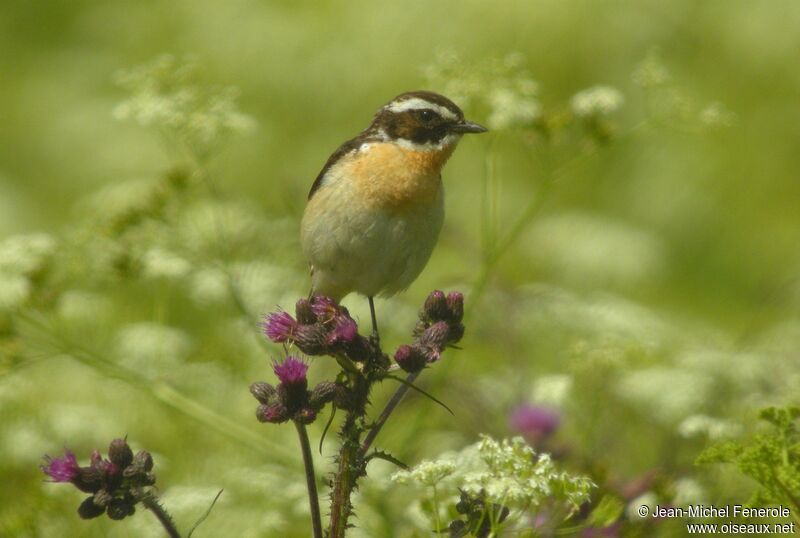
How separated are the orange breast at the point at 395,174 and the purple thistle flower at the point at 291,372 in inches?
62.6

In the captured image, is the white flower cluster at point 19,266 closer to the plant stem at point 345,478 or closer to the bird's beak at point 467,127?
the bird's beak at point 467,127

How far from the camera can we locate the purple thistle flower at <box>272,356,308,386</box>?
9.53 ft

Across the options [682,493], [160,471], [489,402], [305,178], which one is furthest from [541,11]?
[682,493]

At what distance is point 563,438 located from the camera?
15.9ft

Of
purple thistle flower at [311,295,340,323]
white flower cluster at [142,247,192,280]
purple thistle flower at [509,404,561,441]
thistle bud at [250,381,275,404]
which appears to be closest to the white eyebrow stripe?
white flower cluster at [142,247,192,280]

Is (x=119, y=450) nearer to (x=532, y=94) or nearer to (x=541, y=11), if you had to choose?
(x=532, y=94)

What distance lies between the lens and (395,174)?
452cm

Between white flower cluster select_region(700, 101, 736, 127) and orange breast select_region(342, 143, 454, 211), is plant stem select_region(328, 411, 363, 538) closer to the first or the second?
orange breast select_region(342, 143, 454, 211)

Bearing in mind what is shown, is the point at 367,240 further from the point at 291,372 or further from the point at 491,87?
the point at 291,372

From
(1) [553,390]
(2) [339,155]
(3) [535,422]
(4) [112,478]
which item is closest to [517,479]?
(4) [112,478]

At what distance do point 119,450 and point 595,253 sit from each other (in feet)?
14.5

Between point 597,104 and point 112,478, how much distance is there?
8.67ft

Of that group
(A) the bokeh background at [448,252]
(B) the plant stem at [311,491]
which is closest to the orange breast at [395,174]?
(A) the bokeh background at [448,252]

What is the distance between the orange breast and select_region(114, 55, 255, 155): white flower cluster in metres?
0.54
